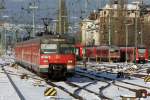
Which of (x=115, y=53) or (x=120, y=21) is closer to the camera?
(x=115, y=53)

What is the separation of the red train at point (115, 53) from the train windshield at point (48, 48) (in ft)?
142

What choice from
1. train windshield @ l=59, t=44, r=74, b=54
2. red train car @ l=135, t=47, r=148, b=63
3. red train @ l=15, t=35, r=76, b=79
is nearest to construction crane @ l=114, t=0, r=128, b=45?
red train car @ l=135, t=47, r=148, b=63

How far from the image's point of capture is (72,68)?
31.0 m

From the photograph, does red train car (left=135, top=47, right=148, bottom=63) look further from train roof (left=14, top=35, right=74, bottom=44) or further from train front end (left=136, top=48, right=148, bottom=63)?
train roof (left=14, top=35, right=74, bottom=44)

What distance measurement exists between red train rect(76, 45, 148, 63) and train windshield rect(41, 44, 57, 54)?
43.4m

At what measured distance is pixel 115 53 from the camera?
7938 centimetres

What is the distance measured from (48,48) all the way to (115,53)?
159ft

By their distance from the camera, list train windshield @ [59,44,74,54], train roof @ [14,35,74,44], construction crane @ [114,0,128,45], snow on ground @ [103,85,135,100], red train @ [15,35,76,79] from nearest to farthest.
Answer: snow on ground @ [103,85,135,100]
red train @ [15,35,76,79]
train windshield @ [59,44,74,54]
train roof @ [14,35,74,44]
construction crane @ [114,0,128,45]

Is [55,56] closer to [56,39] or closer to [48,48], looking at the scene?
[48,48]

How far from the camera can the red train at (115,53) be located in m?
76.2

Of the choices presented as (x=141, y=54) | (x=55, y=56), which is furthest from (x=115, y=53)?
(x=55, y=56)

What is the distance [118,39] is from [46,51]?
6074 centimetres

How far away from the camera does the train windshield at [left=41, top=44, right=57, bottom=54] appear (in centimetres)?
3138

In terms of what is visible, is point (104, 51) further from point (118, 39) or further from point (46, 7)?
point (46, 7)
